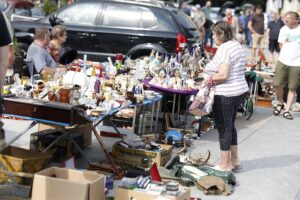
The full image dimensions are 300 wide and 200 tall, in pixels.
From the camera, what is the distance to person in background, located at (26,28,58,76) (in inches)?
326

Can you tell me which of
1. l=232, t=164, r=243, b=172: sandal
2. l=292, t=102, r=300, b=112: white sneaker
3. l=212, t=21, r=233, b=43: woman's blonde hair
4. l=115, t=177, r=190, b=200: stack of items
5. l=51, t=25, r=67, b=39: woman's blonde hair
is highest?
l=212, t=21, r=233, b=43: woman's blonde hair

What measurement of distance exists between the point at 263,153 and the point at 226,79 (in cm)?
197

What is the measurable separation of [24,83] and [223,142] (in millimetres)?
2455

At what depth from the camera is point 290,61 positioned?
1053cm

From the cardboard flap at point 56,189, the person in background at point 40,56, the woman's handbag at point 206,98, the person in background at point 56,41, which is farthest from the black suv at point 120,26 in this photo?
the cardboard flap at point 56,189

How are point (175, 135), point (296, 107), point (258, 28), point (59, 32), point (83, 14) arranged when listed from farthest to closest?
point (258, 28), point (83, 14), point (296, 107), point (59, 32), point (175, 135)

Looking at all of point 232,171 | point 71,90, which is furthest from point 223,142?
point 71,90

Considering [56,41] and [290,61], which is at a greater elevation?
[56,41]

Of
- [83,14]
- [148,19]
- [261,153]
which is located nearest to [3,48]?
[261,153]

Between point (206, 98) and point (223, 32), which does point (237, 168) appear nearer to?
point (206, 98)

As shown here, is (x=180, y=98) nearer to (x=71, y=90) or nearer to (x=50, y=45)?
(x=50, y=45)

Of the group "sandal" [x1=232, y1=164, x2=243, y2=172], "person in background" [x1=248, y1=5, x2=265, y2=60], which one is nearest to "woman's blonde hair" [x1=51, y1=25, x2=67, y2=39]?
"sandal" [x1=232, y1=164, x2=243, y2=172]

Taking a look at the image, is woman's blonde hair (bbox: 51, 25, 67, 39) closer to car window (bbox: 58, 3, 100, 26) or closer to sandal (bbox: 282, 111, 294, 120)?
car window (bbox: 58, 3, 100, 26)

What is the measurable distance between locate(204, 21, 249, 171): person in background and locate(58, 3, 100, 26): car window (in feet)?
21.0
